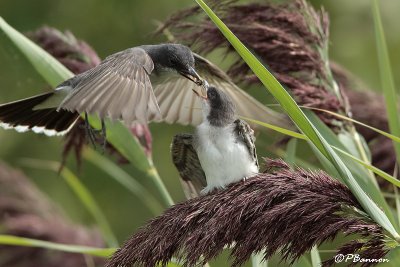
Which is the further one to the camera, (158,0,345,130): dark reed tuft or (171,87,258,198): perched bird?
(158,0,345,130): dark reed tuft

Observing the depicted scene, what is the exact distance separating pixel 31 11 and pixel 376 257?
6375 millimetres

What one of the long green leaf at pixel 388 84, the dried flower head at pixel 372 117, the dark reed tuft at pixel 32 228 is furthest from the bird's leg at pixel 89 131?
the long green leaf at pixel 388 84

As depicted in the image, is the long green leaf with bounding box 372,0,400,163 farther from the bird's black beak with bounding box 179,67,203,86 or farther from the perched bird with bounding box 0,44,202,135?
the bird's black beak with bounding box 179,67,203,86

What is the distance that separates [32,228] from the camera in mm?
4293

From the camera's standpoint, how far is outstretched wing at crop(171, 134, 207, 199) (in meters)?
3.22

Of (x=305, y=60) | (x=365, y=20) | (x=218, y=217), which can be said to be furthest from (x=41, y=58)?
(x=365, y=20)

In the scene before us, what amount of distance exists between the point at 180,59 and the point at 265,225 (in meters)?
1.49

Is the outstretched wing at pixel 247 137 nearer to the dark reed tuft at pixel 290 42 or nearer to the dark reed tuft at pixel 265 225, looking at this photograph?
the dark reed tuft at pixel 290 42

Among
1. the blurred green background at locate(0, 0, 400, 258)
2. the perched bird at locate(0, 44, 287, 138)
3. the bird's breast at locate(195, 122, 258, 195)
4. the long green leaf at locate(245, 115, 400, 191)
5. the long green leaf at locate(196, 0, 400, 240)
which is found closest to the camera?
the long green leaf at locate(196, 0, 400, 240)

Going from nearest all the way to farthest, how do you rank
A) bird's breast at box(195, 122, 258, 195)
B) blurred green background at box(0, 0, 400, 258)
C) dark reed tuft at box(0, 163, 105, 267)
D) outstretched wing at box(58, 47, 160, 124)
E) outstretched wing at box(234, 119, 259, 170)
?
outstretched wing at box(58, 47, 160, 124) < bird's breast at box(195, 122, 258, 195) < outstretched wing at box(234, 119, 259, 170) < dark reed tuft at box(0, 163, 105, 267) < blurred green background at box(0, 0, 400, 258)

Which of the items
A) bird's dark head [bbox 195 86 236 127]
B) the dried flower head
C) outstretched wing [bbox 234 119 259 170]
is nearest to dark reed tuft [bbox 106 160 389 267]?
outstretched wing [bbox 234 119 259 170]

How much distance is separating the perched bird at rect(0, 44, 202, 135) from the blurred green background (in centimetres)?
346

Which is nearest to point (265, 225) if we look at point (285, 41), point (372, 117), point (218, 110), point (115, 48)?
point (218, 110)

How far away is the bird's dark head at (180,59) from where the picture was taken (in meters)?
3.45
